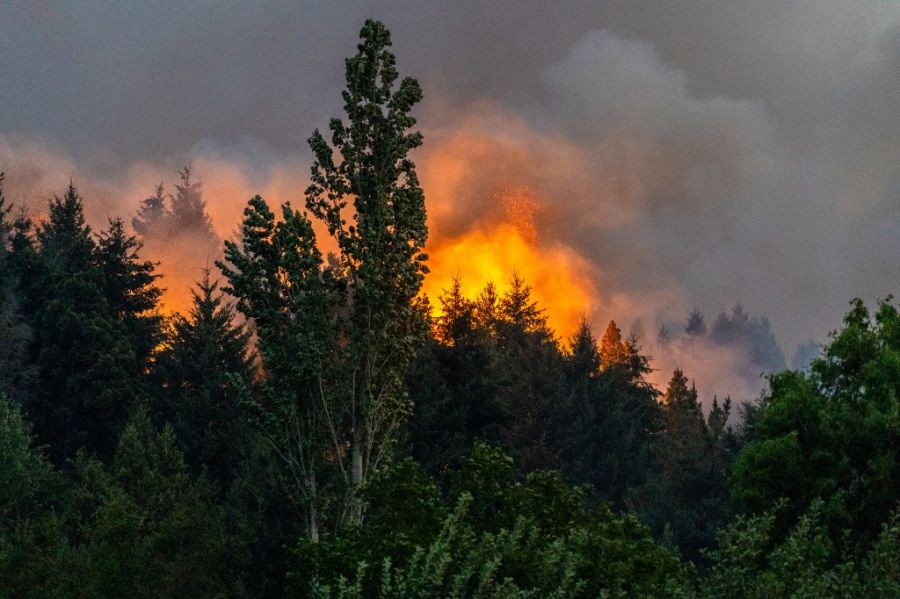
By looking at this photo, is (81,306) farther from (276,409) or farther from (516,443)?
(276,409)

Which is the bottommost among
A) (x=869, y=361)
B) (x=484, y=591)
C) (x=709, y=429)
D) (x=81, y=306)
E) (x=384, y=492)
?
(x=484, y=591)

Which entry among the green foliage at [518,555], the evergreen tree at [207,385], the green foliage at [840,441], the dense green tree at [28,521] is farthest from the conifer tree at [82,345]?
the green foliage at [518,555]

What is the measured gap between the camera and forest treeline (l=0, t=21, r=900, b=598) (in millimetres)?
15328

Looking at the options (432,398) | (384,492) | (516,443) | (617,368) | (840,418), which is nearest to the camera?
(384,492)

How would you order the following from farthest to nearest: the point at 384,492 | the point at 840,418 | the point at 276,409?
the point at 840,418, the point at 276,409, the point at 384,492

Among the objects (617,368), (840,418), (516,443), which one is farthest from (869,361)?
(617,368)

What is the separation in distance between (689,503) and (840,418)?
17.5 metres

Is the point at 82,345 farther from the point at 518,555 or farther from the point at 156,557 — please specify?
the point at 518,555

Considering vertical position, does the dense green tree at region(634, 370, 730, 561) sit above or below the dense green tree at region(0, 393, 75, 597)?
above

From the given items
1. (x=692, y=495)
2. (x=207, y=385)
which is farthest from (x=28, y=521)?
(x=692, y=495)

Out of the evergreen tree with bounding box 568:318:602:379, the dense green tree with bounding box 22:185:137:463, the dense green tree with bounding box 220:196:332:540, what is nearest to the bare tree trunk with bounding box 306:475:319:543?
the dense green tree with bounding box 220:196:332:540

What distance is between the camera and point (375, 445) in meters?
27.6

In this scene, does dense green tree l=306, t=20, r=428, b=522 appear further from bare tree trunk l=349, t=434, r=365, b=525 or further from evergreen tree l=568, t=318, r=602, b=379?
evergreen tree l=568, t=318, r=602, b=379

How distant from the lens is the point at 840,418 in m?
30.5
